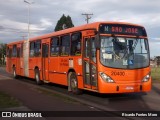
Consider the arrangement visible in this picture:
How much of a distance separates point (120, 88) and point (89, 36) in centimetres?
256

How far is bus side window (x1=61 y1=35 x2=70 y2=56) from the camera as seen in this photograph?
17.1 meters

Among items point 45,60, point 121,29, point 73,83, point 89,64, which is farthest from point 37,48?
point 121,29

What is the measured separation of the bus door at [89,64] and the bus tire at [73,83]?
3.69 ft

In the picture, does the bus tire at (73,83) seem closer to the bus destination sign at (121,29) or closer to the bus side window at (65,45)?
the bus side window at (65,45)

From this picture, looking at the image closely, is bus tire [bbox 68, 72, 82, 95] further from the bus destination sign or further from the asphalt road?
the bus destination sign

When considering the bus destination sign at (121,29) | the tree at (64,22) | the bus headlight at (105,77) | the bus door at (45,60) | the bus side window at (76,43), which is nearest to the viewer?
the bus headlight at (105,77)

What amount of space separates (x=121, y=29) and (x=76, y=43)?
243 cm

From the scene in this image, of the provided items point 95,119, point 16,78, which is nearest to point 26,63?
point 16,78

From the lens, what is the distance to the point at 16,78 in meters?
28.0

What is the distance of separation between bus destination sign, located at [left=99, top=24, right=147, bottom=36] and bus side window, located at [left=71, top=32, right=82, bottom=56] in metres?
1.72

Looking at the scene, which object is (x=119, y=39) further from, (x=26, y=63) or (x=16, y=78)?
(x=16, y=78)

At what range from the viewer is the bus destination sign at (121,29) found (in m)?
14.3

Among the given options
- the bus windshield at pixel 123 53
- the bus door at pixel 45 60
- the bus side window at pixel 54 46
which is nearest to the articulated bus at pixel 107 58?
the bus windshield at pixel 123 53

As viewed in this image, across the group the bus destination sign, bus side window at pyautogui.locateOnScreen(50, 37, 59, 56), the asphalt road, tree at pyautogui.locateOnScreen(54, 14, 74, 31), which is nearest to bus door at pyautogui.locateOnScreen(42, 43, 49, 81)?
bus side window at pyautogui.locateOnScreen(50, 37, 59, 56)
